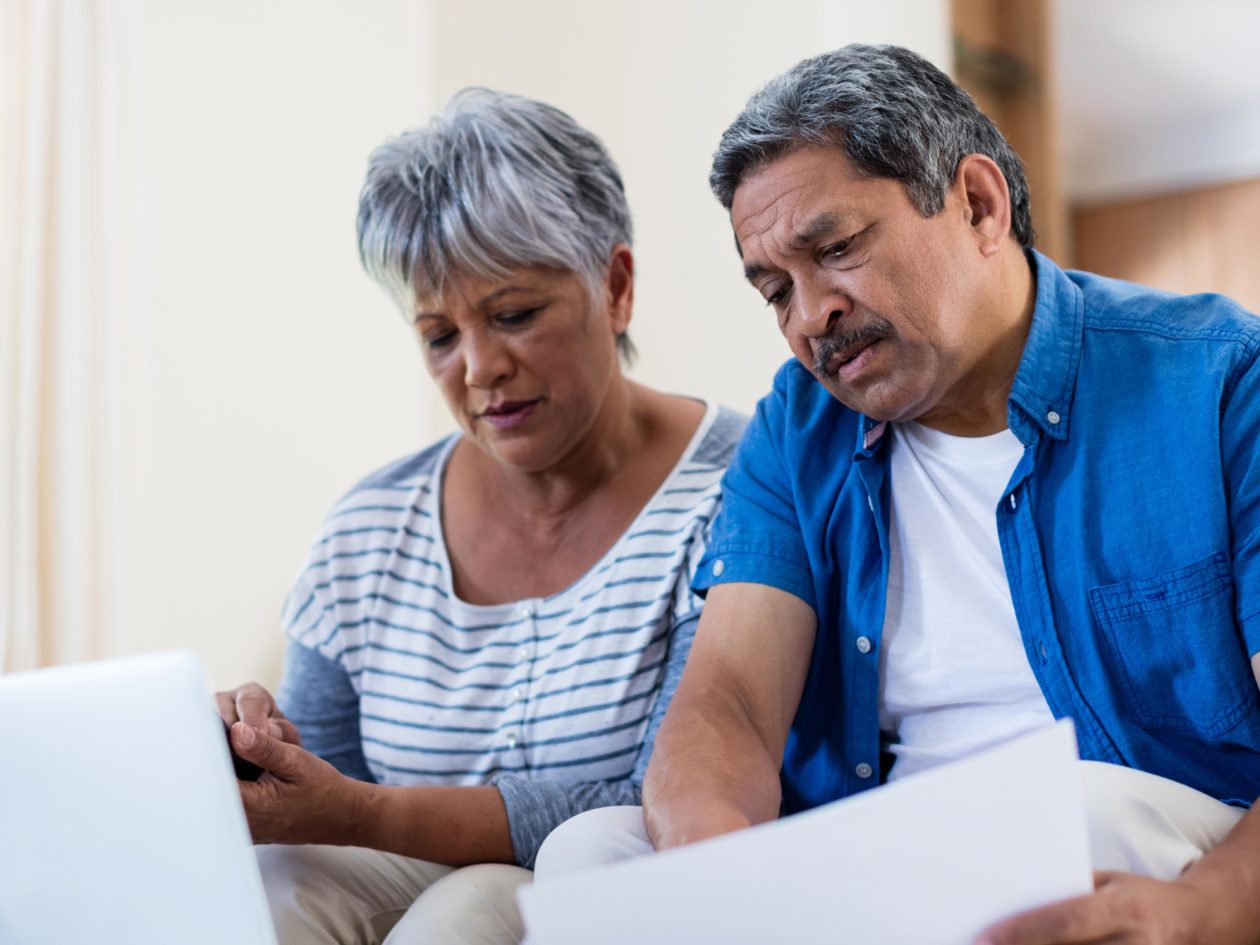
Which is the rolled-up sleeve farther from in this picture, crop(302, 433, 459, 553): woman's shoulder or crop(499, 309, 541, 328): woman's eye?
crop(302, 433, 459, 553): woman's shoulder

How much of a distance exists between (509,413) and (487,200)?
0.78 ft

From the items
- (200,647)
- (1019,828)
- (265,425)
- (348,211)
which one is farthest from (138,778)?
(348,211)

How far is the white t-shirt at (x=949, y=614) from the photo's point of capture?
1.19 metres

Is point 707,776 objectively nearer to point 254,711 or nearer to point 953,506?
point 953,506

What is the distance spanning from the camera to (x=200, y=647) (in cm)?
228

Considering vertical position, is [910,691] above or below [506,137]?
below

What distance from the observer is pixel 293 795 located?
1.21 m

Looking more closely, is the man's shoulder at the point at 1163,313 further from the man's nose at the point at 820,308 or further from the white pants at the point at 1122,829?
the white pants at the point at 1122,829

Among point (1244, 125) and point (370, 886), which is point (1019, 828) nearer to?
point (370, 886)

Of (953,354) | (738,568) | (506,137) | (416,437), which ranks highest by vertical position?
(506,137)

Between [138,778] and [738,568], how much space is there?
0.63m

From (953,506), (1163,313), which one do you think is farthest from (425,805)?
(1163,313)

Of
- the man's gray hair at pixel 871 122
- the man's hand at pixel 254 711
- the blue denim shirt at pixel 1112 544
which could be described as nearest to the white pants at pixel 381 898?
the man's hand at pixel 254 711

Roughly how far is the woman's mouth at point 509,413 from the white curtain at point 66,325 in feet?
2.95
